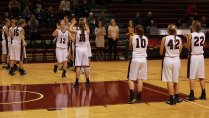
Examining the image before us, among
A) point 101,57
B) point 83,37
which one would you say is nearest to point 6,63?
point 101,57

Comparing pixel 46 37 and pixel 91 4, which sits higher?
pixel 91 4

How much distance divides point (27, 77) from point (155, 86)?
177 inches

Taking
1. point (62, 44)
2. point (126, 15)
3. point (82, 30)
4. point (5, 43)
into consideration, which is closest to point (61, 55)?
point (62, 44)

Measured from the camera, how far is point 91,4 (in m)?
25.4

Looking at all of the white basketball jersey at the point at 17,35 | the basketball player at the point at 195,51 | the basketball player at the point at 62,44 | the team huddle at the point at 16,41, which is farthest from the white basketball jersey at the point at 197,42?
the white basketball jersey at the point at 17,35

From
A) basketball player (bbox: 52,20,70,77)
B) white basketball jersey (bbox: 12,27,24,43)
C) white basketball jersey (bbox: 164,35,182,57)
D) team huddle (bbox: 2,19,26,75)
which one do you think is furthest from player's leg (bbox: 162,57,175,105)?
white basketball jersey (bbox: 12,27,24,43)

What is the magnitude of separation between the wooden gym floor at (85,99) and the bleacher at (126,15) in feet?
16.0

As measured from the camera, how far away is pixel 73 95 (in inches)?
434

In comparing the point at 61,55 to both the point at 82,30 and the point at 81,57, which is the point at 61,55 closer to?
the point at 81,57

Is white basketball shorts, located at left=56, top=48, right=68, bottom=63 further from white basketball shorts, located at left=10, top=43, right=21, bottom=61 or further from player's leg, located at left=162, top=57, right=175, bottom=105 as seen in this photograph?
player's leg, located at left=162, top=57, right=175, bottom=105

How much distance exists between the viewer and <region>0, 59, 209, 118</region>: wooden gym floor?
29.4 ft

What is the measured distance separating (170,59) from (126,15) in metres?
15.5

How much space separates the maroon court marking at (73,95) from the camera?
9859 mm

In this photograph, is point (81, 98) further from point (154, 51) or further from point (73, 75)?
point (154, 51)
